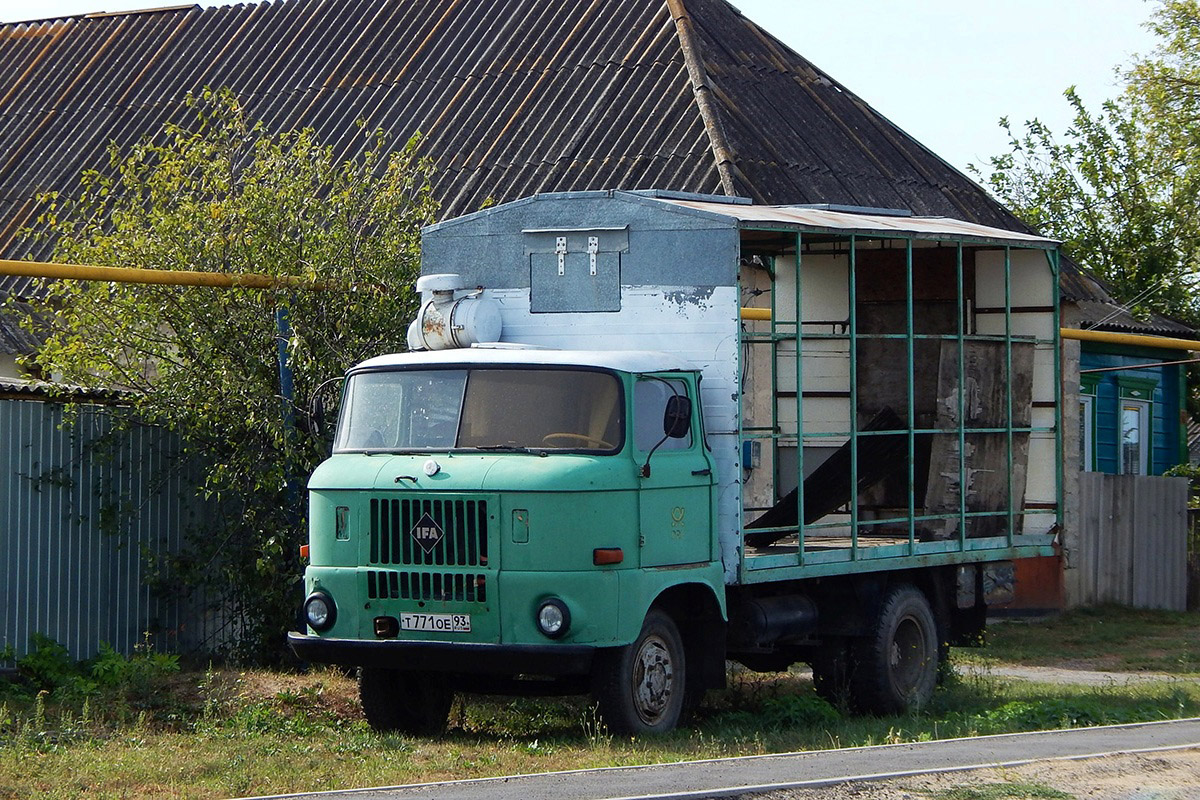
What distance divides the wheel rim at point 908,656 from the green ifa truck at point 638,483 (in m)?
0.02

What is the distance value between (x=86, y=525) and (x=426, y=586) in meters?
4.15

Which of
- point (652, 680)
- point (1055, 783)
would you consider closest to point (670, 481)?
point (652, 680)

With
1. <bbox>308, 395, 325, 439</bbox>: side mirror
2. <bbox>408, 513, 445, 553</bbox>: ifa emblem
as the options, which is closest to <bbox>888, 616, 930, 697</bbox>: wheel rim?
<bbox>408, 513, 445, 553</bbox>: ifa emblem

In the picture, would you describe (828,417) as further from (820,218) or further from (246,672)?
A: (246,672)

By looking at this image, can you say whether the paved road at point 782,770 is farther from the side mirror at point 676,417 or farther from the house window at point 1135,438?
the house window at point 1135,438

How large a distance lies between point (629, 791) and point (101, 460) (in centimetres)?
643

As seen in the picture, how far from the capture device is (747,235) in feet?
38.0

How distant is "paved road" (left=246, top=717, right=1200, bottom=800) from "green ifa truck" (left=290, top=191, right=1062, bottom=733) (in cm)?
132

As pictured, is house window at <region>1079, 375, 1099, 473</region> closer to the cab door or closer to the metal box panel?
→ the metal box panel

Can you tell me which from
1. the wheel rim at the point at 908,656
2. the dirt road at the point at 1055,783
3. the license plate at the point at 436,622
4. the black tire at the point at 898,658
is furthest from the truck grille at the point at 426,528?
the wheel rim at the point at 908,656

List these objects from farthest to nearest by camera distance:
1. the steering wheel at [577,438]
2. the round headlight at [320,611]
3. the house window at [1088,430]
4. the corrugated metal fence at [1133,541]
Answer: the house window at [1088,430], the corrugated metal fence at [1133,541], the round headlight at [320,611], the steering wheel at [577,438]

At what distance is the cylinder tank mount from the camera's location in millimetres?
10398

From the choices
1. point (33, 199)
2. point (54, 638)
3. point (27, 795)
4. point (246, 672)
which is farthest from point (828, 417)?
point (33, 199)

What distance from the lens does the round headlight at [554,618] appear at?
29.6ft
